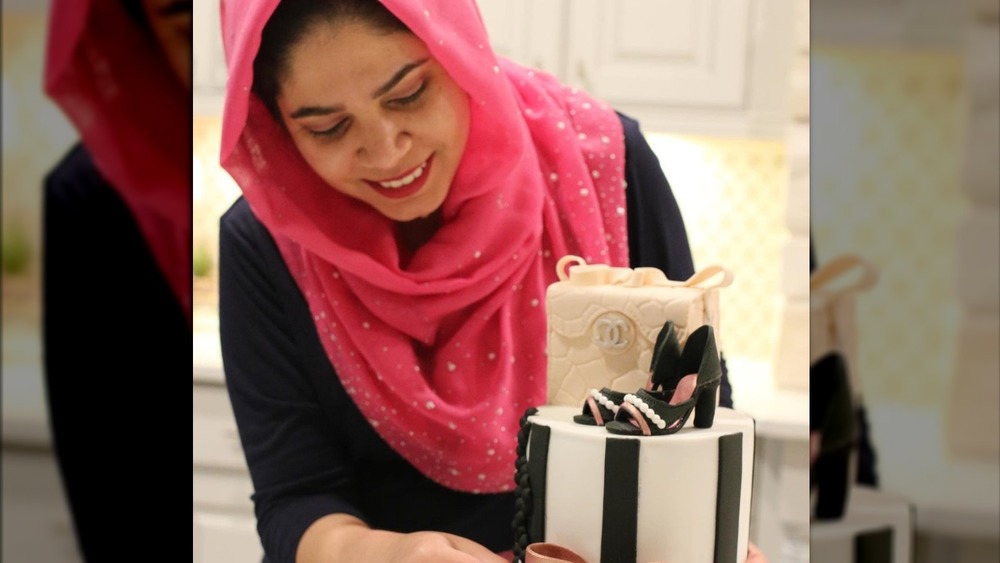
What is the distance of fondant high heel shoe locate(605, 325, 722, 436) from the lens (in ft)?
2.67

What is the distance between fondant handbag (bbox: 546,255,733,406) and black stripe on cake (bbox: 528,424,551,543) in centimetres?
8

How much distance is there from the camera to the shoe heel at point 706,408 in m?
0.86

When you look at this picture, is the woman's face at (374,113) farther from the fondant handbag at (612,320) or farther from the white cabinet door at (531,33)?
the fondant handbag at (612,320)

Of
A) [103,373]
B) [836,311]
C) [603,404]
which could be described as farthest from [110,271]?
[836,311]

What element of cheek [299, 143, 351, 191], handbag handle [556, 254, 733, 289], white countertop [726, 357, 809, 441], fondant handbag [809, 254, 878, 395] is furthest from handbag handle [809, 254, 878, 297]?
cheek [299, 143, 351, 191]

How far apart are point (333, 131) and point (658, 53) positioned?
399 mm

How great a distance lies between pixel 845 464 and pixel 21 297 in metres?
0.76

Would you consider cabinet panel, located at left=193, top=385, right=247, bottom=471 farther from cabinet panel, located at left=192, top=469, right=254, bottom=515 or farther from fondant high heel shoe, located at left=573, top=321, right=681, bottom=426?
fondant high heel shoe, located at left=573, top=321, right=681, bottom=426

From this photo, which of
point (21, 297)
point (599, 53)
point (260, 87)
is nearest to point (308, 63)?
point (260, 87)

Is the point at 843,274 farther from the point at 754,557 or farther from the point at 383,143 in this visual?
the point at 383,143

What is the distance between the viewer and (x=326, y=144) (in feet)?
3.36

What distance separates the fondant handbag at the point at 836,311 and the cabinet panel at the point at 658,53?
290 millimetres

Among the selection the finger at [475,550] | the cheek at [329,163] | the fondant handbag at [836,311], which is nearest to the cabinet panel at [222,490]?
the finger at [475,550]

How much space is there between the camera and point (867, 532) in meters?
0.81
